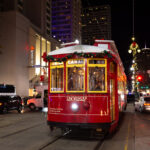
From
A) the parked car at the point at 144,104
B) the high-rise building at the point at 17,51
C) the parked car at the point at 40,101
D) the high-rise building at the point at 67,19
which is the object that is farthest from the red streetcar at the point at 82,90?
the high-rise building at the point at 67,19

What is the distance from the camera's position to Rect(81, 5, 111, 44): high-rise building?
181375 mm

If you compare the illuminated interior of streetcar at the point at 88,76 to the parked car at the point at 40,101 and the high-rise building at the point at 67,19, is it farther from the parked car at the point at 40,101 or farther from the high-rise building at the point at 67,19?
the high-rise building at the point at 67,19

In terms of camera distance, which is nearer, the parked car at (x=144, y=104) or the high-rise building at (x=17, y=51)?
the parked car at (x=144, y=104)

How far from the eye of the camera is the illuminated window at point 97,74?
818 cm

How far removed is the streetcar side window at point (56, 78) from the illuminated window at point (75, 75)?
0.28 metres

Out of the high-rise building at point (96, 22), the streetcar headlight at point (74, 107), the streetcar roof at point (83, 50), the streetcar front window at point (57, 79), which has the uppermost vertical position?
the high-rise building at point (96, 22)

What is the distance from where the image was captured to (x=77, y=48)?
8484mm

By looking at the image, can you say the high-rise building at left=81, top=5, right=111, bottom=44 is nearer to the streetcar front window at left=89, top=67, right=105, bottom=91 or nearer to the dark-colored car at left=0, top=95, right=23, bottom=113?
the dark-colored car at left=0, top=95, right=23, bottom=113

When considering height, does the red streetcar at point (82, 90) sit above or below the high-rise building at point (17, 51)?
below

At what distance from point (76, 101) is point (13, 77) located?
42639 millimetres

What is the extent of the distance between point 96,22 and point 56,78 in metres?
184

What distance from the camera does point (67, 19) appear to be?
119875mm

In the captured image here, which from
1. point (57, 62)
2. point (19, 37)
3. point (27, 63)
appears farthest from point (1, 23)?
point (57, 62)

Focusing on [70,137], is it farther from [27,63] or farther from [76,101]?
[27,63]
